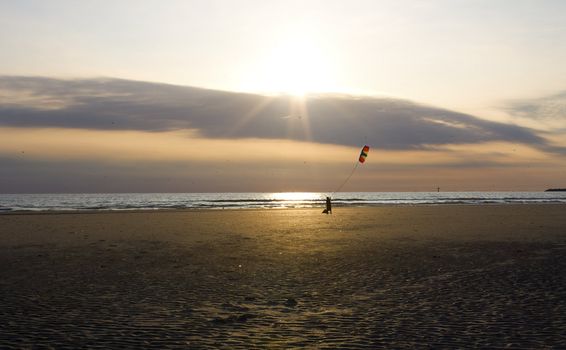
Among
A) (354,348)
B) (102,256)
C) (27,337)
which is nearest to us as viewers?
(354,348)

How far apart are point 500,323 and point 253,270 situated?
8.50 m

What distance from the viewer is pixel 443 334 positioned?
9180 millimetres

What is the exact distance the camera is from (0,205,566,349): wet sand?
9.08 metres

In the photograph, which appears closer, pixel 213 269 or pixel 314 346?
pixel 314 346

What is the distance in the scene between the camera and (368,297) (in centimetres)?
1245

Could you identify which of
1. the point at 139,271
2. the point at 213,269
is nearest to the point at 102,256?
the point at 139,271

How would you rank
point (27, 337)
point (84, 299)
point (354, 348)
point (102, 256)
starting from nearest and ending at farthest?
point (354, 348)
point (27, 337)
point (84, 299)
point (102, 256)

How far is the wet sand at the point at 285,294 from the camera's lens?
29.8ft

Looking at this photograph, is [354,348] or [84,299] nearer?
[354,348]

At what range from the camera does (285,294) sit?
12961 mm

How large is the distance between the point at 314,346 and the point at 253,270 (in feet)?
27.5

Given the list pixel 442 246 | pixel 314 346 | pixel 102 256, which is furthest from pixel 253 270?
pixel 442 246

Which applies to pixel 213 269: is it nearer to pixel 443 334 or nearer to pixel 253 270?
pixel 253 270

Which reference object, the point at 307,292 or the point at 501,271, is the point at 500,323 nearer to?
the point at 307,292
